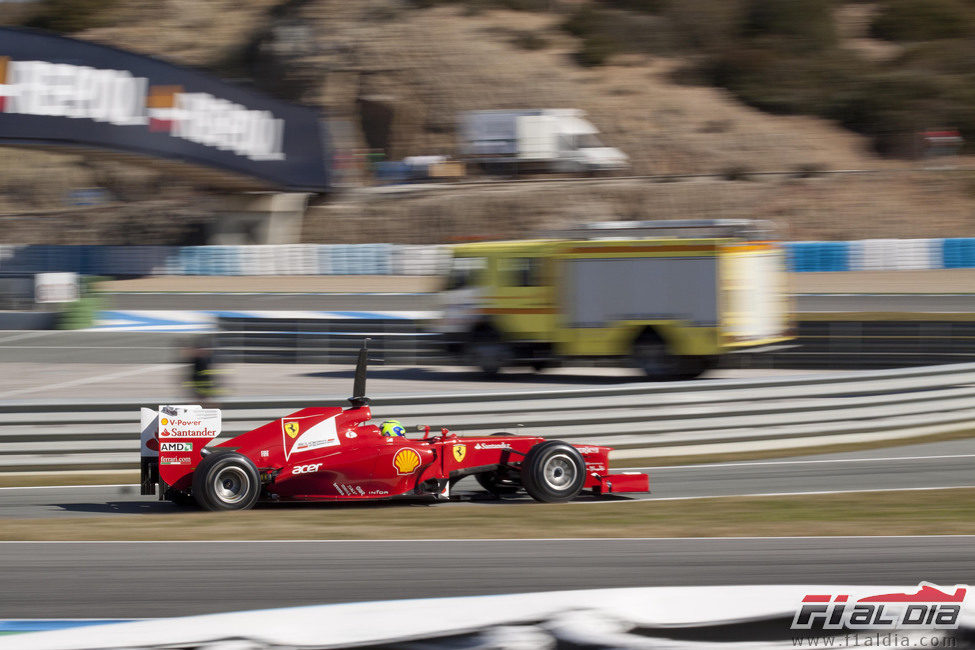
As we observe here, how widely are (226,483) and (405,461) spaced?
1417 millimetres

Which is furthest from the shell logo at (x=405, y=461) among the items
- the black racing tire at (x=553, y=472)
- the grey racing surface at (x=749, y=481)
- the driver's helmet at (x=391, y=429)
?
the black racing tire at (x=553, y=472)

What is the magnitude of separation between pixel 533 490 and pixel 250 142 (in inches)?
1054

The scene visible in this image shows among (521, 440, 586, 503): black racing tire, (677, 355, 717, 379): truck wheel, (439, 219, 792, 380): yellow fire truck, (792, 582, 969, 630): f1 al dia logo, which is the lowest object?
(521, 440, 586, 503): black racing tire

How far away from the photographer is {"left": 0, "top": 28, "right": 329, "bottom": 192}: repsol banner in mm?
29031

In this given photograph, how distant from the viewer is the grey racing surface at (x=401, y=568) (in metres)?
5.88

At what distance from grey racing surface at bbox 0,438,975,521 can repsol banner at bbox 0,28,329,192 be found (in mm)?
21533

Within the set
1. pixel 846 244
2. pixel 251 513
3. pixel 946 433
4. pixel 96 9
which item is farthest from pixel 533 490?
pixel 96 9

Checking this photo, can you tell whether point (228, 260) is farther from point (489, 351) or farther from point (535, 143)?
point (489, 351)

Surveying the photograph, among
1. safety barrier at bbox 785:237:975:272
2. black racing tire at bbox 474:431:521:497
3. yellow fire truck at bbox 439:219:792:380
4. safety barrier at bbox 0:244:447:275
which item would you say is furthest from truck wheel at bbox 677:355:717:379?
safety barrier at bbox 0:244:447:275

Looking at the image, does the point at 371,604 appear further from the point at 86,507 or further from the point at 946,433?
the point at 946,433

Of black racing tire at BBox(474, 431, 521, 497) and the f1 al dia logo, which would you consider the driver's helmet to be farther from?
the f1 al dia logo

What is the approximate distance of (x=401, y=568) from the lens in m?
6.46

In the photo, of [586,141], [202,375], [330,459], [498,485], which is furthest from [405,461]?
[586,141]

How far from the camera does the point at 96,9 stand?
230 feet
